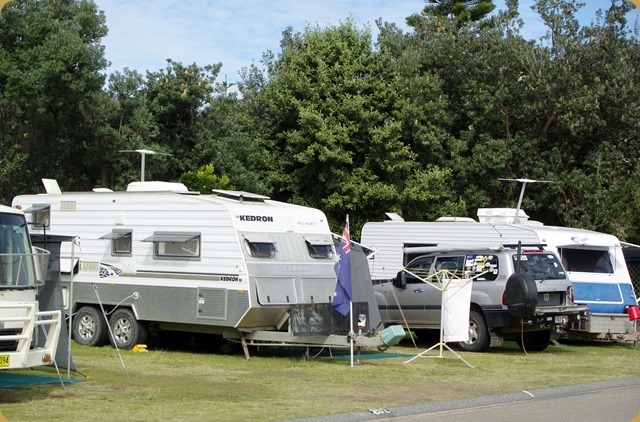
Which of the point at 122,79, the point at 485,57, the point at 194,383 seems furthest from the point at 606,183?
the point at 194,383

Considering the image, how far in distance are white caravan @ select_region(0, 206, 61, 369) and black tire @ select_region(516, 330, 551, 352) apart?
1029cm

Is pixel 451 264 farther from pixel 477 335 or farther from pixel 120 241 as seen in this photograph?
pixel 120 241

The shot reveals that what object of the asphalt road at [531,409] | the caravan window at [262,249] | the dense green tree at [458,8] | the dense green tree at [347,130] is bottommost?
the asphalt road at [531,409]

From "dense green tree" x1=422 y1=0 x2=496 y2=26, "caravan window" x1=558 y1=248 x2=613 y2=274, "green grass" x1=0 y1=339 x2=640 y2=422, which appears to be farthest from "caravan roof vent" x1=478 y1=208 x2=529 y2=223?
"dense green tree" x1=422 y1=0 x2=496 y2=26

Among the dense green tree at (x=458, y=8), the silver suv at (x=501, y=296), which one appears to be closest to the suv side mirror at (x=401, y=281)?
the silver suv at (x=501, y=296)

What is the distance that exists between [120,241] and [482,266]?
711cm

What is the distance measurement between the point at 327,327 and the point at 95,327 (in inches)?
187

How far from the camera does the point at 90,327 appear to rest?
1775 cm

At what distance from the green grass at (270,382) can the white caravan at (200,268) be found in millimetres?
598

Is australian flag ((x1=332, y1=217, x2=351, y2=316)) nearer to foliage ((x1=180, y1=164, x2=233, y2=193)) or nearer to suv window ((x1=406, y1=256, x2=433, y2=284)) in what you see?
suv window ((x1=406, y1=256, x2=433, y2=284))

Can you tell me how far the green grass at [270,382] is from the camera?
10.5 meters

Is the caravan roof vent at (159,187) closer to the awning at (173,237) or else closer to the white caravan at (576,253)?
the awning at (173,237)

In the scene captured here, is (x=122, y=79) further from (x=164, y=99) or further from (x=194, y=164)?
(x=194, y=164)

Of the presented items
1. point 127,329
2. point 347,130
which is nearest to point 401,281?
point 127,329
